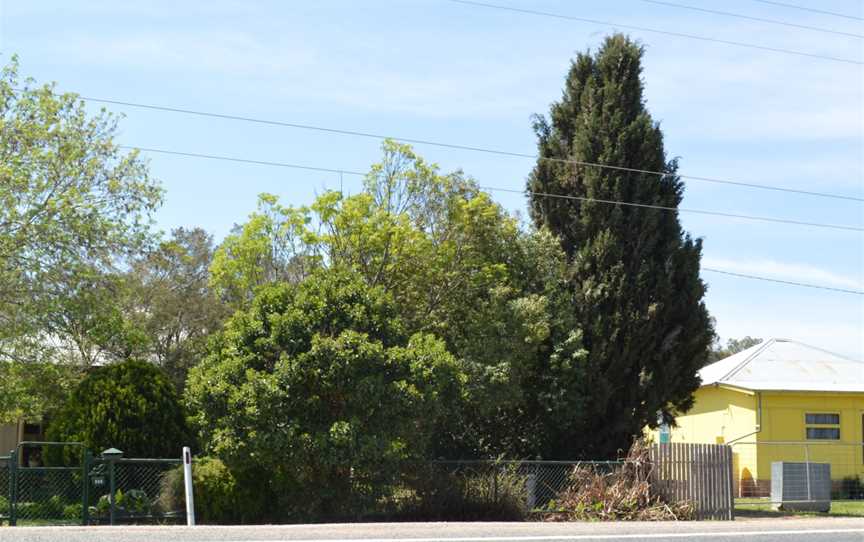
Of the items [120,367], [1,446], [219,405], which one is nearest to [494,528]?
[219,405]

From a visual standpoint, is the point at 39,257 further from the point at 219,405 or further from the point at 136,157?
the point at 219,405

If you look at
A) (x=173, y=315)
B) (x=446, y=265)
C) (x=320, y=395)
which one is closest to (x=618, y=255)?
(x=446, y=265)

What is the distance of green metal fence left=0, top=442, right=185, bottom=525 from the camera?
1684 centimetres

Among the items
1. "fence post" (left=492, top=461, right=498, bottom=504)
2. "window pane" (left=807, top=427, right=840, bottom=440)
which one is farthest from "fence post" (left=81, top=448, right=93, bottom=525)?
"window pane" (left=807, top=427, right=840, bottom=440)

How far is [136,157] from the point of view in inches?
878

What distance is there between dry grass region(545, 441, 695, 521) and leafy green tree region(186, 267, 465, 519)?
2989mm

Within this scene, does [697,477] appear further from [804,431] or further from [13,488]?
[804,431]

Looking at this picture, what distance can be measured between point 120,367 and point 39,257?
3210mm

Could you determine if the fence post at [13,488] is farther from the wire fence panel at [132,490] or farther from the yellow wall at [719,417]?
the yellow wall at [719,417]

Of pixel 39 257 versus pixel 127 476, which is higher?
pixel 39 257

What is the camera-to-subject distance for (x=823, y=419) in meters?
31.3

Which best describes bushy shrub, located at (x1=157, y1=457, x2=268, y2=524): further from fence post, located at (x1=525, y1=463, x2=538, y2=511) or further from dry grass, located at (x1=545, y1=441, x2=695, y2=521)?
dry grass, located at (x1=545, y1=441, x2=695, y2=521)

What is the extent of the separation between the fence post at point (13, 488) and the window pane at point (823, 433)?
23.3 meters

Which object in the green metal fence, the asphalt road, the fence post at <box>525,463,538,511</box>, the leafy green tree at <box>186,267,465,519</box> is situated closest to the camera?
the asphalt road
